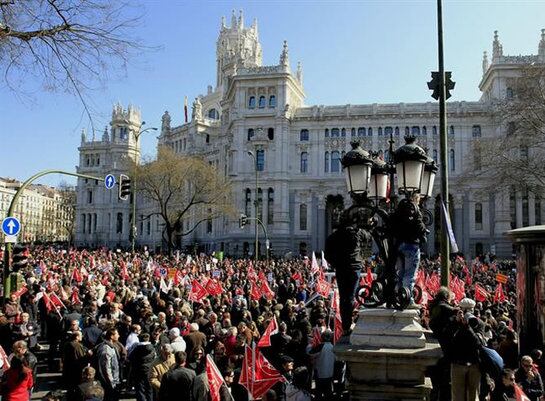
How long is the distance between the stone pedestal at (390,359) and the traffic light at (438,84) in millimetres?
7754

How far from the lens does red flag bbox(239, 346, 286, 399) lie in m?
8.71

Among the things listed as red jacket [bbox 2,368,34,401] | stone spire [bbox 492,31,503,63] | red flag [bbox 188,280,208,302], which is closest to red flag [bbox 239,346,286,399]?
red jacket [bbox 2,368,34,401]

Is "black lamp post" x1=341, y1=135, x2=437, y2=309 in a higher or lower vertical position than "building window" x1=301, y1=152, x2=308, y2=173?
lower

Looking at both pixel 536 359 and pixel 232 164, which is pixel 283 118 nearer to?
pixel 232 164

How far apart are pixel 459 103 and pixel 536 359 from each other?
5927 cm

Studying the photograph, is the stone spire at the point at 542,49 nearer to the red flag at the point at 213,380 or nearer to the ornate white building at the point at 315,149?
the ornate white building at the point at 315,149

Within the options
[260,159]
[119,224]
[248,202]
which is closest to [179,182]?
[248,202]

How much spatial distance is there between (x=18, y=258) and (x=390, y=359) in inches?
498

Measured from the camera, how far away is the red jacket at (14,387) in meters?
7.96

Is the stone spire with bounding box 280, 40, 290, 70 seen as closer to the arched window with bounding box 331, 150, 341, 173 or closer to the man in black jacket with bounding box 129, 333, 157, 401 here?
the arched window with bounding box 331, 150, 341, 173

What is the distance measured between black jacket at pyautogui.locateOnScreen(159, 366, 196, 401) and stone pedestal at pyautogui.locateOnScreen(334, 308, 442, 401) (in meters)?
2.95

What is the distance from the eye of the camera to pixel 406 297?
5.73 meters

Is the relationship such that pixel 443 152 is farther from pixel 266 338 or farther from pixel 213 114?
pixel 213 114

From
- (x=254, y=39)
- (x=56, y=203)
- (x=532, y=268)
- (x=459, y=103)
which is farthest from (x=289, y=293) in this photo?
(x=56, y=203)
